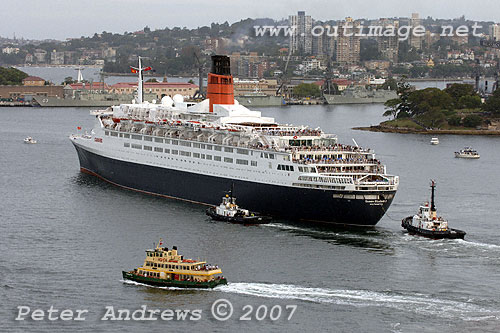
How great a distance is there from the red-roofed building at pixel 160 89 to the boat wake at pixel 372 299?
110559 millimetres

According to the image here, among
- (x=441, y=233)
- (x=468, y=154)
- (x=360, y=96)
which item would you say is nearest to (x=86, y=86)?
(x=360, y=96)

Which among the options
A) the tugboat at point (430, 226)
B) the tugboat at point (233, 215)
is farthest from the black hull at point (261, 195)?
the tugboat at point (430, 226)

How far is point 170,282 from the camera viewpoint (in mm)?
33594

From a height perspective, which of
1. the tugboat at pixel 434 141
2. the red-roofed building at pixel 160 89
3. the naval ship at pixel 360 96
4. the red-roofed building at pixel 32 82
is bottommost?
the naval ship at pixel 360 96

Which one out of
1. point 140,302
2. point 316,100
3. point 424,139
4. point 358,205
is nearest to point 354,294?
point 140,302

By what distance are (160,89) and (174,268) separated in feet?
→ 374

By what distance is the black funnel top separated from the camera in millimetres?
53844

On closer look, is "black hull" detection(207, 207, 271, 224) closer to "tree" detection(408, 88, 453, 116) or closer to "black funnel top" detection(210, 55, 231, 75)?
"black funnel top" detection(210, 55, 231, 75)

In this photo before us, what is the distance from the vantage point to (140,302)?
3189 centimetres

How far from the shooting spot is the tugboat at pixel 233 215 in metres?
42.7

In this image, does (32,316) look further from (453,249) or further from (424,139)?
(424,139)

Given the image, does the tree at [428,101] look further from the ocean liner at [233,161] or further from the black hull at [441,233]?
the black hull at [441,233]

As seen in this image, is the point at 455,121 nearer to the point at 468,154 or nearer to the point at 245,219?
the point at 468,154

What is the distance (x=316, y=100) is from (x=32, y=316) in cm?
12563
